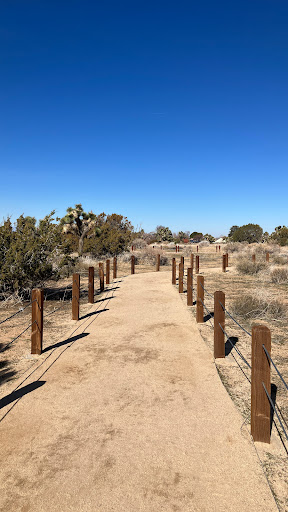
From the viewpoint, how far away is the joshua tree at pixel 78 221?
1153 inches

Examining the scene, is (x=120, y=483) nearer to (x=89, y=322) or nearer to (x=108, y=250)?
(x=89, y=322)

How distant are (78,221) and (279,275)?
64.4 ft

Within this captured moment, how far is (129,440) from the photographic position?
3.36 meters

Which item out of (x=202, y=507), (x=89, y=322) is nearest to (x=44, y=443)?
(x=202, y=507)

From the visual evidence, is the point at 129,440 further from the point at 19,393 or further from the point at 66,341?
the point at 66,341

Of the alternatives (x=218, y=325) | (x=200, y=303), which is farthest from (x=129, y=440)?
(x=200, y=303)

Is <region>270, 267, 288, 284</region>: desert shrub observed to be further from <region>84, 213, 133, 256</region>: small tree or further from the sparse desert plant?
<region>84, 213, 133, 256</region>: small tree

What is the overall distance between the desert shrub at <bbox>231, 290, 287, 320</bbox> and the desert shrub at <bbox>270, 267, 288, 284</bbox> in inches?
248

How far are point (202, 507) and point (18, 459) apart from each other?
1776mm

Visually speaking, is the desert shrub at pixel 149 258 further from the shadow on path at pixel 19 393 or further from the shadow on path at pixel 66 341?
the shadow on path at pixel 19 393

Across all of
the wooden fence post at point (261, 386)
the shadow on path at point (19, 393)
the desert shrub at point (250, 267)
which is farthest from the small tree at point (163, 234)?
the wooden fence post at point (261, 386)

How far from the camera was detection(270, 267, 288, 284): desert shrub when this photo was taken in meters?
15.4

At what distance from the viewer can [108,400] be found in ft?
13.8

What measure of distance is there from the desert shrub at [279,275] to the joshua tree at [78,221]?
1771 centimetres
